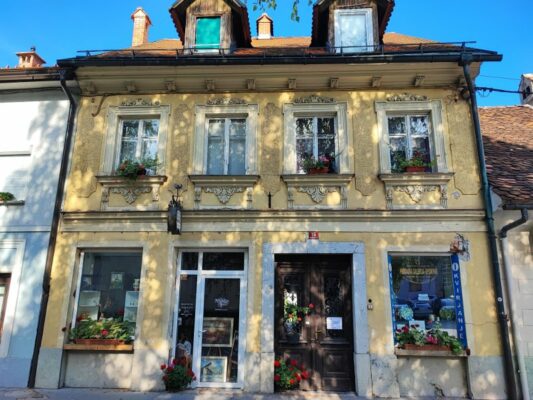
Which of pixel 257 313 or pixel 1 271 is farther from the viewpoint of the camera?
pixel 1 271

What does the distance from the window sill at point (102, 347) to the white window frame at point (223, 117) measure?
341cm

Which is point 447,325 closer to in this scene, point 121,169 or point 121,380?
point 121,380

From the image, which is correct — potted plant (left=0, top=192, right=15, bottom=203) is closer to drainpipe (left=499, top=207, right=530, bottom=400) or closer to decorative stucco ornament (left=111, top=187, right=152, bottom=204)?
decorative stucco ornament (left=111, top=187, right=152, bottom=204)

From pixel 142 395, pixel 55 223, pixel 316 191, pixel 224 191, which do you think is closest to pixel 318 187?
pixel 316 191

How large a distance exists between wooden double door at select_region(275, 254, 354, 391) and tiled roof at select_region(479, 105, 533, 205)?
10.2 feet

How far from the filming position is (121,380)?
7137mm

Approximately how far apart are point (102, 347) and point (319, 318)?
12.8 ft

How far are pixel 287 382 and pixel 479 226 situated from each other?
14.4 ft

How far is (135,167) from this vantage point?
781 cm

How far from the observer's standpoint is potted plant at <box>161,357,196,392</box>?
688 centimetres

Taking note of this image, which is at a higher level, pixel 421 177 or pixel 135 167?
pixel 135 167

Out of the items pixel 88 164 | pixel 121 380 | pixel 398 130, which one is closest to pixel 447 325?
pixel 398 130

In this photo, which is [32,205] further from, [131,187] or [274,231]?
[274,231]

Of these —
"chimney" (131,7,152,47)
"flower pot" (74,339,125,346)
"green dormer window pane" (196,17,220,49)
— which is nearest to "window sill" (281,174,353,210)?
"green dormer window pane" (196,17,220,49)
